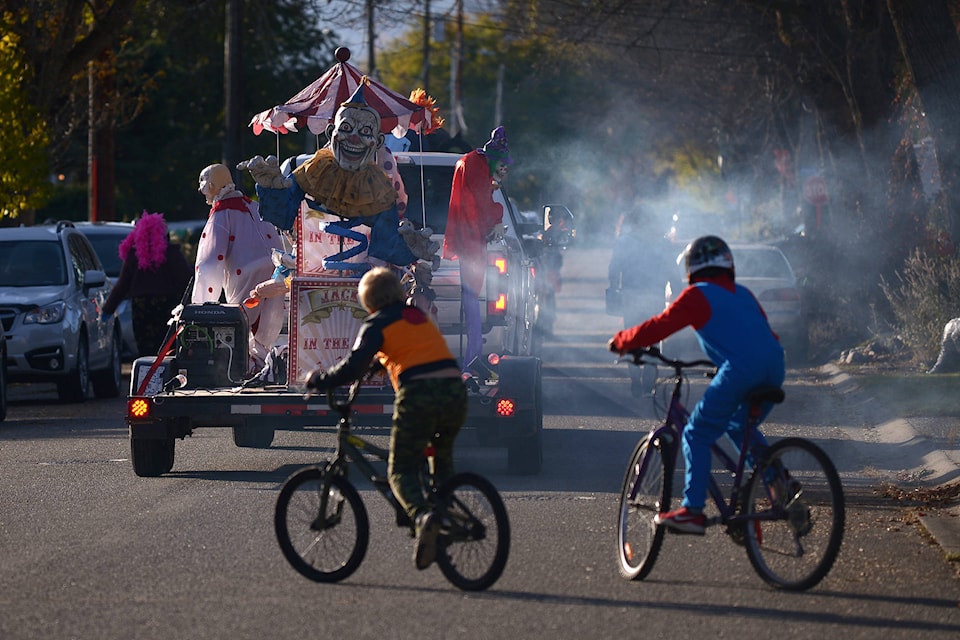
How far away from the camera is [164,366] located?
476 inches

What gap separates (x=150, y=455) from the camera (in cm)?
1198

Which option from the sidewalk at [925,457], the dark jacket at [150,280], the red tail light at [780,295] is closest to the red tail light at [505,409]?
the sidewalk at [925,457]

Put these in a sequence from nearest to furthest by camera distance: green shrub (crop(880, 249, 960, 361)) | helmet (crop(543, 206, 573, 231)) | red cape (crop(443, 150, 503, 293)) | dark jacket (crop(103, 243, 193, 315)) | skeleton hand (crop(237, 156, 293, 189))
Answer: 1. skeleton hand (crop(237, 156, 293, 189))
2. red cape (crop(443, 150, 503, 293))
3. helmet (crop(543, 206, 573, 231))
4. dark jacket (crop(103, 243, 193, 315))
5. green shrub (crop(880, 249, 960, 361))

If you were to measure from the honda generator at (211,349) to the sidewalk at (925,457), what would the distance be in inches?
186

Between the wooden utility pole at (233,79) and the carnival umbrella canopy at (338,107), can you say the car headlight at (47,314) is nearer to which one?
the carnival umbrella canopy at (338,107)

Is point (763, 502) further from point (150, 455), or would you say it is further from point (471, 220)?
point (150, 455)

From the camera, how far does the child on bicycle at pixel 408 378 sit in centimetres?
764

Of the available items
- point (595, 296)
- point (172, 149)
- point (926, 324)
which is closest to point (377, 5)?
point (926, 324)

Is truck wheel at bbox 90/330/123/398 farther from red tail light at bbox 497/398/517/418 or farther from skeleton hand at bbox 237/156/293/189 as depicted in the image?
red tail light at bbox 497/398/517/418

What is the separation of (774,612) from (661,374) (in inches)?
536

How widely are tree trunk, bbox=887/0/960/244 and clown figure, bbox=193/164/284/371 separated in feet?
23.8

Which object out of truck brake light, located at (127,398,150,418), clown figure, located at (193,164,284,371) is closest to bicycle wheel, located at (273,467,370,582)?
truck brake light, located at (127,398,150,418)

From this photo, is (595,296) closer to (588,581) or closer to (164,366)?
(164,366)

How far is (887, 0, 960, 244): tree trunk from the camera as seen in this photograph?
54.9ft
